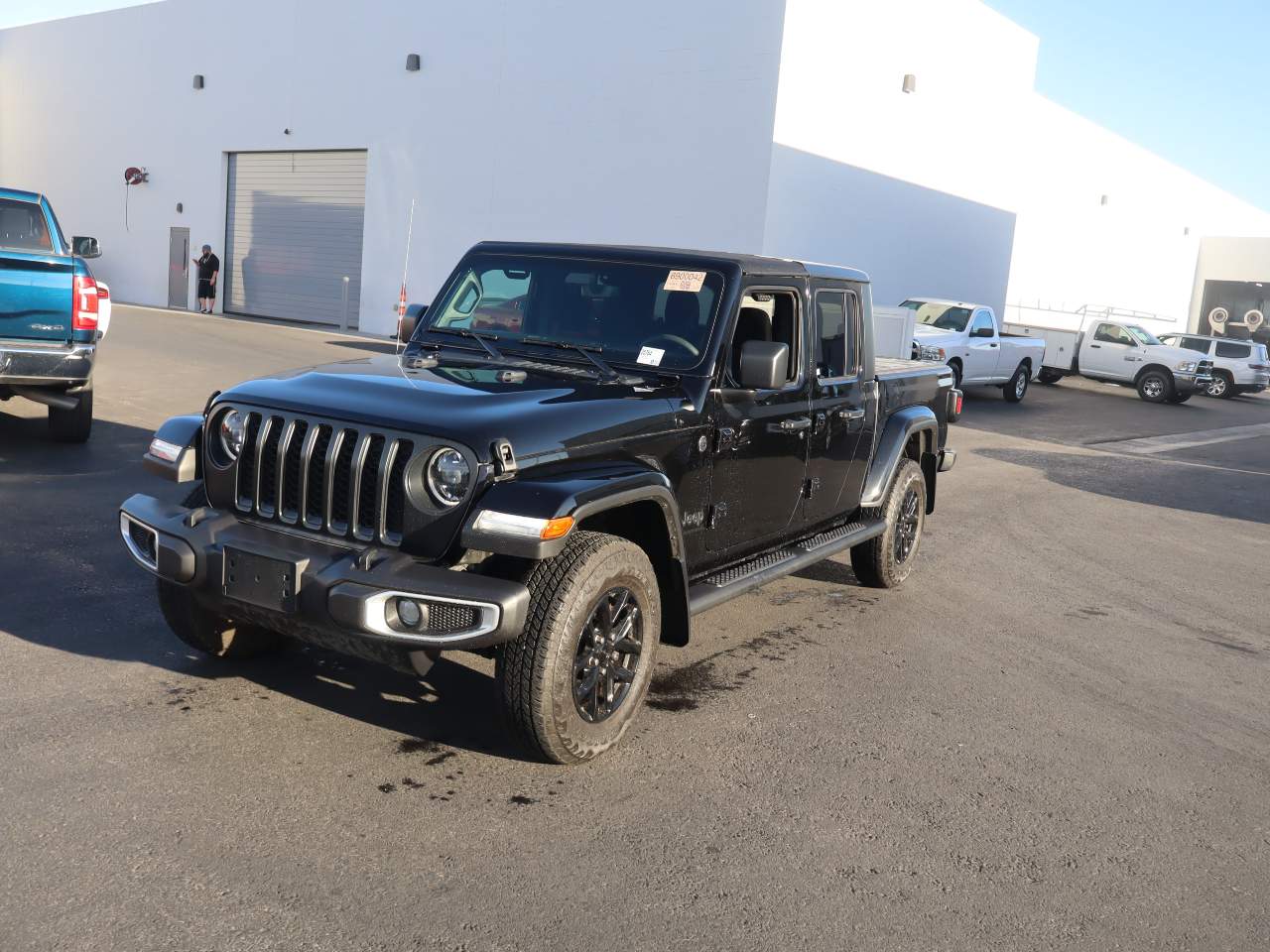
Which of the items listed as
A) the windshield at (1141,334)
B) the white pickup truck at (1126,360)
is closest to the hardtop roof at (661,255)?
the white pickup truck at (1126,360)

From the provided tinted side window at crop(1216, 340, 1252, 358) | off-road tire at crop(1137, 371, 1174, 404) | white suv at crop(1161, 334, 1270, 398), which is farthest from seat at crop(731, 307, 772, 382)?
tinted side window at crop(1216, 340, 1252, 358)

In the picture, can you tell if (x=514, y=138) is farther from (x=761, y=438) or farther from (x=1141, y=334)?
(x=761, y=438)

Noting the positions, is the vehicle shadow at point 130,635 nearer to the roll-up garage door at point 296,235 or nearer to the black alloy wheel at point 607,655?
the black alloy wheel at point 607,655

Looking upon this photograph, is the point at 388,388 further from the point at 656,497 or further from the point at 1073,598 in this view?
the point at 1073,598

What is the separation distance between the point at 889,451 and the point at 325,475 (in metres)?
3.78

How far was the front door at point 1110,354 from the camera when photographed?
26.5 m

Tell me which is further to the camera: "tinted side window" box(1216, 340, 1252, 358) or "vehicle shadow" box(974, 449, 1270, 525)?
"tinted side window" box(1216, 340, 1252, 358)

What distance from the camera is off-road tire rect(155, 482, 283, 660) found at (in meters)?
4.66

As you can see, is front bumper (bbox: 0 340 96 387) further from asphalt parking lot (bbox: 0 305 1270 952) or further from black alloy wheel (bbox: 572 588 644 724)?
black alloy wheel (bbox: 572 588 644 724)

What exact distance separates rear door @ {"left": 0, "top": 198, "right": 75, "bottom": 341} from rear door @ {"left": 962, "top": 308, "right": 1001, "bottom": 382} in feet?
51.2

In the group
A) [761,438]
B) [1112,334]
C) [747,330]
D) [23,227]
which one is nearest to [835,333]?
[747,330]

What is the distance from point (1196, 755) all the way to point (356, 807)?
3.47m

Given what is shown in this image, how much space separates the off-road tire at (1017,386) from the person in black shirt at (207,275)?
2005 cm

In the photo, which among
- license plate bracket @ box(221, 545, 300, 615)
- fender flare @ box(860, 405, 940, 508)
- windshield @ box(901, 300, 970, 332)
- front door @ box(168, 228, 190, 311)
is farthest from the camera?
front door @ box(168, 228, 190, 311)
